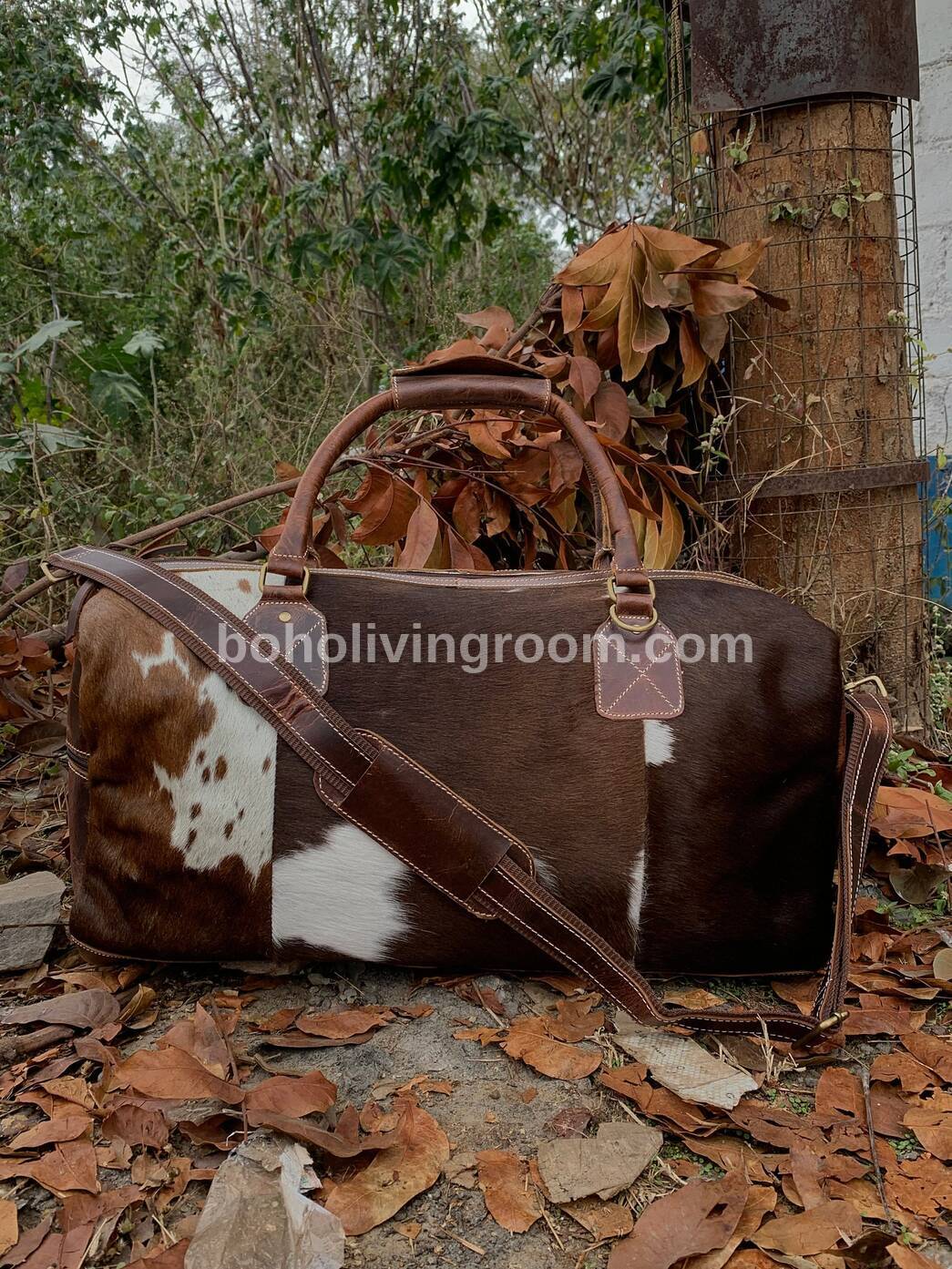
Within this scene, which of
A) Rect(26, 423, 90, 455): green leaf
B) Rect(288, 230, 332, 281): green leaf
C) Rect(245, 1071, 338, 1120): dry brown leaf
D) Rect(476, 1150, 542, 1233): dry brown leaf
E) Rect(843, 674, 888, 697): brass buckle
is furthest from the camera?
Rect(288, 230, 332, 281): green leaf

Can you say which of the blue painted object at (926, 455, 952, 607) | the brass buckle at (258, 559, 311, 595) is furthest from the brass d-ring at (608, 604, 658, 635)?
the blue painted object at (926, 455, 952, 607)

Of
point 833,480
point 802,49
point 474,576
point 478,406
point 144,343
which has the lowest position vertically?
point 474,576

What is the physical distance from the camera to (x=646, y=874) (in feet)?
4.55

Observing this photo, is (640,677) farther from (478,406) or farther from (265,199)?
(265,199)

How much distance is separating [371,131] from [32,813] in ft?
13.2

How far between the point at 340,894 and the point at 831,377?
1.53 meters

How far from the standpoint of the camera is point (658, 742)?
138 cm

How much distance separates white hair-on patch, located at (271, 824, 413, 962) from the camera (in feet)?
4.56

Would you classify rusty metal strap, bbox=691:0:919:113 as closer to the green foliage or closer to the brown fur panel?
the brown fur panel

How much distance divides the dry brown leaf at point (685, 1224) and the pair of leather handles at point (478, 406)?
2.35ft

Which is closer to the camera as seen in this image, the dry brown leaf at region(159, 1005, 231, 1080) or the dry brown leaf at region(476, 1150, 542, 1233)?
the dry brown leaf at region(476, 1150, 542, 1233)

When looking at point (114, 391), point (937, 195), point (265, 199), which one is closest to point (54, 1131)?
point (114, 391)

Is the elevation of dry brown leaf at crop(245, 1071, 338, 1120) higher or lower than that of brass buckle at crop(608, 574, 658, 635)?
lower

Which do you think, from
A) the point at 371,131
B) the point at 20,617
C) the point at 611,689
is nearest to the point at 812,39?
the point at 611,689
